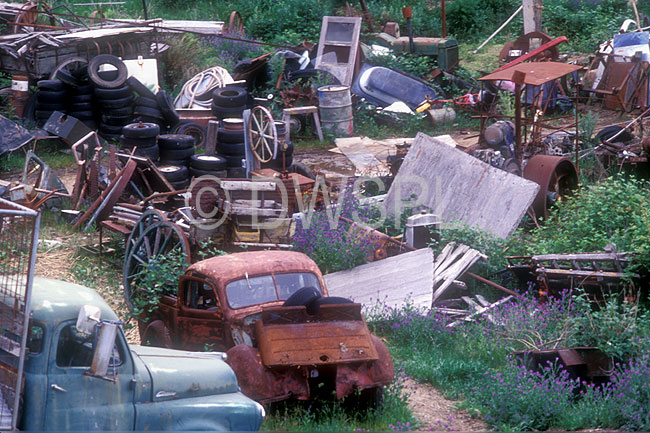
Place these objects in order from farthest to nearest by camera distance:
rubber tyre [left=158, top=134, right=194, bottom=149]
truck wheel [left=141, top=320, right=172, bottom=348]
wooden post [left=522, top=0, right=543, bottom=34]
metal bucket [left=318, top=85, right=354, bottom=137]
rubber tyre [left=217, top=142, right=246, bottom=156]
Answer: wooden post [left=522, top=0, right=543, bottom=34], metal bucket [left=318, top=85, right=354, bottom=137], rubber tyre [left=217, top=142, right=246, bottom=156], rubber tyre [left=158, top=134, right=194, bottom=149], truck wheel [left=141, top=320, right=172, bottom=348]

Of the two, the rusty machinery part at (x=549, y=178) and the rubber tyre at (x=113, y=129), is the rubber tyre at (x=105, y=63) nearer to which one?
the rubber tyre at (x=113, y=129)

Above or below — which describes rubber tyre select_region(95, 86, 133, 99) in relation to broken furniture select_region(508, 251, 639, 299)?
above

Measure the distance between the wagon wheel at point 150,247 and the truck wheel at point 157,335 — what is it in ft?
3.36

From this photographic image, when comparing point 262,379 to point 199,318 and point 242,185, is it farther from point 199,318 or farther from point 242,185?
point 242,185

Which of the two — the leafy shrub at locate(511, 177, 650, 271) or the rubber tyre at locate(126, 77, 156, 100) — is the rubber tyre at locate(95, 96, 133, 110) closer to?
the rubber tyre at locate(126, 77, 156, 100)

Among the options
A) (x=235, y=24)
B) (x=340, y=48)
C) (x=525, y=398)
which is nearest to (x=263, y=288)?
(x=525, y=398)

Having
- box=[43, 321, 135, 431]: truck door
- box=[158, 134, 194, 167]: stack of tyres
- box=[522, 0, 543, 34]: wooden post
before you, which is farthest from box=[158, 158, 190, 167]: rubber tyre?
box=[522, 0, 543, 34]: wooden post

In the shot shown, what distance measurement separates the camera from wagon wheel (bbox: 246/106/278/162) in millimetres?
12219

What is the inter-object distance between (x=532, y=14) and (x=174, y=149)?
36.2 ft

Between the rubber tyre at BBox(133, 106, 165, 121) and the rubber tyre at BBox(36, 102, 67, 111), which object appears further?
the rubber tyre at BBox(36, 102, 67, 111)

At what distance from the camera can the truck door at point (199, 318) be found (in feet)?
23.1

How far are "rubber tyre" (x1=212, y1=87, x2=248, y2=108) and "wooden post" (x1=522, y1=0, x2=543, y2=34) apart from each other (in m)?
8.21

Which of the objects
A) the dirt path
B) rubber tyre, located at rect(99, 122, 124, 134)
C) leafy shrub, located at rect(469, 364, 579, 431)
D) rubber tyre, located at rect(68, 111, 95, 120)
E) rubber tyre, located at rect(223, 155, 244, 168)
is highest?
rubber tyre, located at rect(68, 111, 95, 120)

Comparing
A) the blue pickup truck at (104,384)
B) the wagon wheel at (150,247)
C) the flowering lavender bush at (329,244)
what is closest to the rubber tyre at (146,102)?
the flowering lavender bush at (329,244)
